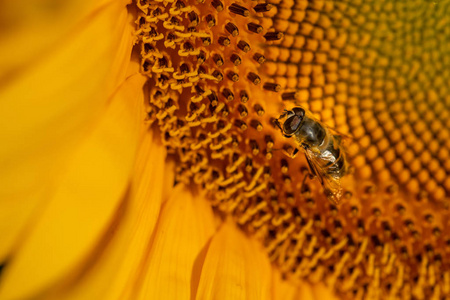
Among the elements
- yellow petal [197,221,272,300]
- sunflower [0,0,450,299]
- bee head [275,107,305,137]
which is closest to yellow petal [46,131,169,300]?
sunflower [0,0,450,299]

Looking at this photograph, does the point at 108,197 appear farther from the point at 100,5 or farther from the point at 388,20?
the point at 388,20

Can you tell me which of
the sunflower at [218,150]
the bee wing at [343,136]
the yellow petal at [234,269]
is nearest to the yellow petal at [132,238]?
the sunflower at [218,150]

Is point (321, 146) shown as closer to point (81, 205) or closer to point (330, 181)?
point (330, 181)

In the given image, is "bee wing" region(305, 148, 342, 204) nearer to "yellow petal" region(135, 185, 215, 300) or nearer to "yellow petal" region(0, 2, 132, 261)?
"yellow petal" region(135, 185, 215, 300)

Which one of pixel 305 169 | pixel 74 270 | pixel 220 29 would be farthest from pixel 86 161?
pixel 305 169

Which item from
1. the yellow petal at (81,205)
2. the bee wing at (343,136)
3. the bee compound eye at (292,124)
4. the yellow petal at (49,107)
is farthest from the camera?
the bee wing at (343,136)

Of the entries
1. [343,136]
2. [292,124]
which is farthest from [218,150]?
[343,136]

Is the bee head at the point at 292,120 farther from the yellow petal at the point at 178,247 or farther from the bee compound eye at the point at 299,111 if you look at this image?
the yellow petal at the point at 178,247
